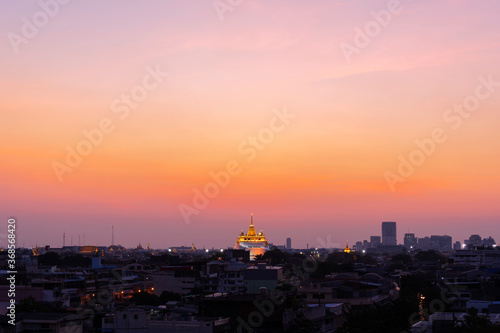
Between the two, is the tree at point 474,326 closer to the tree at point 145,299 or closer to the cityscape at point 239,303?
the cityscape at point 239,303

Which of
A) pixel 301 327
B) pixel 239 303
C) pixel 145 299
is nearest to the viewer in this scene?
pixel 301 327

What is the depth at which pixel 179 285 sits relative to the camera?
69.4 m

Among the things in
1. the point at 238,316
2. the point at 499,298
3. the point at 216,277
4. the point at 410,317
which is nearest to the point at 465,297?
the point at 499,298

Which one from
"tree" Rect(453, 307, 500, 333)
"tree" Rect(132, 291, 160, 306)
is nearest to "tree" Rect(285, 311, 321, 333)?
"tree" Rect(453, 307, 500, 333)

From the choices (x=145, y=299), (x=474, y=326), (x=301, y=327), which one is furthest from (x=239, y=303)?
(x=145, y=299)

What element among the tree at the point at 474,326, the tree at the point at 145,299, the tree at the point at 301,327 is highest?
the tree at the point at 474,326

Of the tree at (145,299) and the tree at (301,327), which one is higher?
the tree at (301,327)

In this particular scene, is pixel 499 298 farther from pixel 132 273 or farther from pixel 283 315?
pixel 132 273

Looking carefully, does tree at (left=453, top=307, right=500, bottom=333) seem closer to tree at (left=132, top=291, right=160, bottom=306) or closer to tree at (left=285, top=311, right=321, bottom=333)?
tree at (left=285, top=311, right=321, bottom=333)

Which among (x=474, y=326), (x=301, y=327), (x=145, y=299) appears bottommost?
(x=145, y=299)

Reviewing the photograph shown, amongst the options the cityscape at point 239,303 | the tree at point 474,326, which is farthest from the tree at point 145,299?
the tree at point 474,326

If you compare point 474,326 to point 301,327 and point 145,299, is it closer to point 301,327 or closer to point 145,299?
point 301,327

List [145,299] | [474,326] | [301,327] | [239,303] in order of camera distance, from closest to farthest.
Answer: [474,326], [301,327], [239,303], [145,299]

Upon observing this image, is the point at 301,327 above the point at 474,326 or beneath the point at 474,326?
beneath
